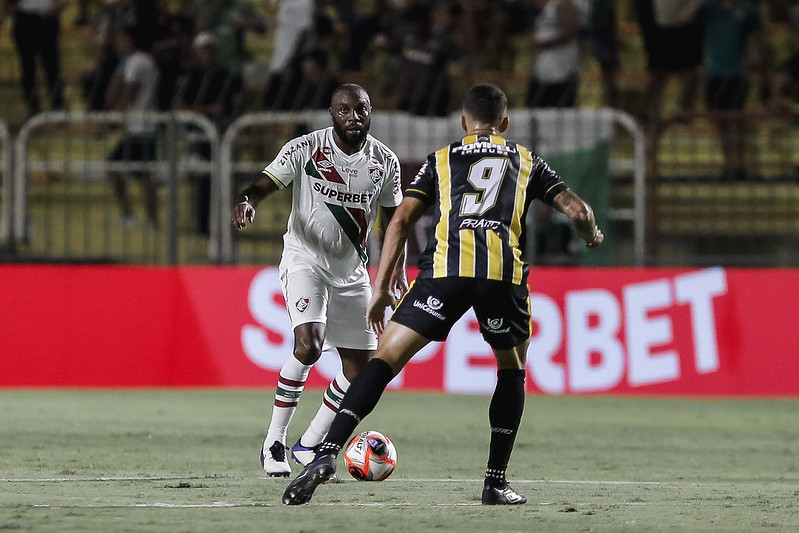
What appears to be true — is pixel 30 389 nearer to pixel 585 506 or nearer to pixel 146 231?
pixel 146 231

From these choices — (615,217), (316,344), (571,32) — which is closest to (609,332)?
(615,217)

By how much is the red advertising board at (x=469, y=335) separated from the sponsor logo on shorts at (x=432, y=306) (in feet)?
22.9

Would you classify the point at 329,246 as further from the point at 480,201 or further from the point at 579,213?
the point at 579,213

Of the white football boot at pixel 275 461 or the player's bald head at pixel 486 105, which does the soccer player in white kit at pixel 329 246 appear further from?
the player's bald head at pixel 486 105

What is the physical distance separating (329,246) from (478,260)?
1.83 metres

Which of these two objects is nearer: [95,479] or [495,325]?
[495,325]

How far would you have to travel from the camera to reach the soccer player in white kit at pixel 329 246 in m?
8.05

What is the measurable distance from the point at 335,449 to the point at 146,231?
867cm

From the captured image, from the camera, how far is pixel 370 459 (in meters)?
7.26

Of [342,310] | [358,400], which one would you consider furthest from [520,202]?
[342,310]

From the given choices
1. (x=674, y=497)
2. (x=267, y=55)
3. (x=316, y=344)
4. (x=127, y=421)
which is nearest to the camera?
(x=674, y=497)

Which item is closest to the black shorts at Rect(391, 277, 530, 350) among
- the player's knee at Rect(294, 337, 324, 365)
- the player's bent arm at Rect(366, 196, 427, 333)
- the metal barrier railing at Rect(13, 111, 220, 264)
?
the player's bent arm at Rect(366, 196, 427, 333)

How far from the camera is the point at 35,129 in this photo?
14688mm

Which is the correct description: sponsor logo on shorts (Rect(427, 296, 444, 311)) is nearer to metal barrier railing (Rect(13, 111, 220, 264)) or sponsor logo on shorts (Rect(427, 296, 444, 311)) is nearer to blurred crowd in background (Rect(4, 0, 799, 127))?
metal barrier railing (Rect(13, 111, 220, 264))
